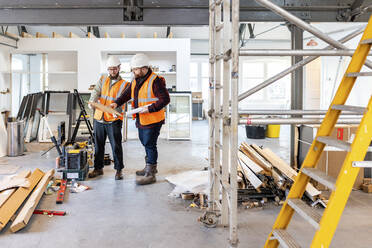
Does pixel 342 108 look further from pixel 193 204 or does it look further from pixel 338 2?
pixel 338 2

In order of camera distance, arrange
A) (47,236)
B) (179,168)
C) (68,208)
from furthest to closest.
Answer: (179,168)
(68,208)
(47,236)

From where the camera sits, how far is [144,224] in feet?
12.2

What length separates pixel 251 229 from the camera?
11.8ft

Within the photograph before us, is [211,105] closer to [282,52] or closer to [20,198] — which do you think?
[282,52]

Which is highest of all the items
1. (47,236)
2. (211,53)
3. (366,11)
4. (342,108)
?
(366,11)

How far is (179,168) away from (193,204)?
229 cm

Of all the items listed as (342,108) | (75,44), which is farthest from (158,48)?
(342,108)

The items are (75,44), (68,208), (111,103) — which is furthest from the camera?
(75,44)

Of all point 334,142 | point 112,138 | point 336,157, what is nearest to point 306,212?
point 334,142

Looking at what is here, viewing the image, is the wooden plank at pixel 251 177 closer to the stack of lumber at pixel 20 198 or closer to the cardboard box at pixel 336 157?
the cardboard box at pixel 336 157

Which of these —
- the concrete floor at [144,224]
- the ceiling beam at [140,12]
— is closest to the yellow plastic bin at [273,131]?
the ceiling beam at [140,12]

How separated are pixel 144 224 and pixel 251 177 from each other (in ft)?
5.48

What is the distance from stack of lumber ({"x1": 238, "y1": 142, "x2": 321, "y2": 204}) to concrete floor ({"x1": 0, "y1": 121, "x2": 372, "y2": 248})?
11.5 inches

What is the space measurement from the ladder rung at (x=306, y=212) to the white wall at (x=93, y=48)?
349 inches
